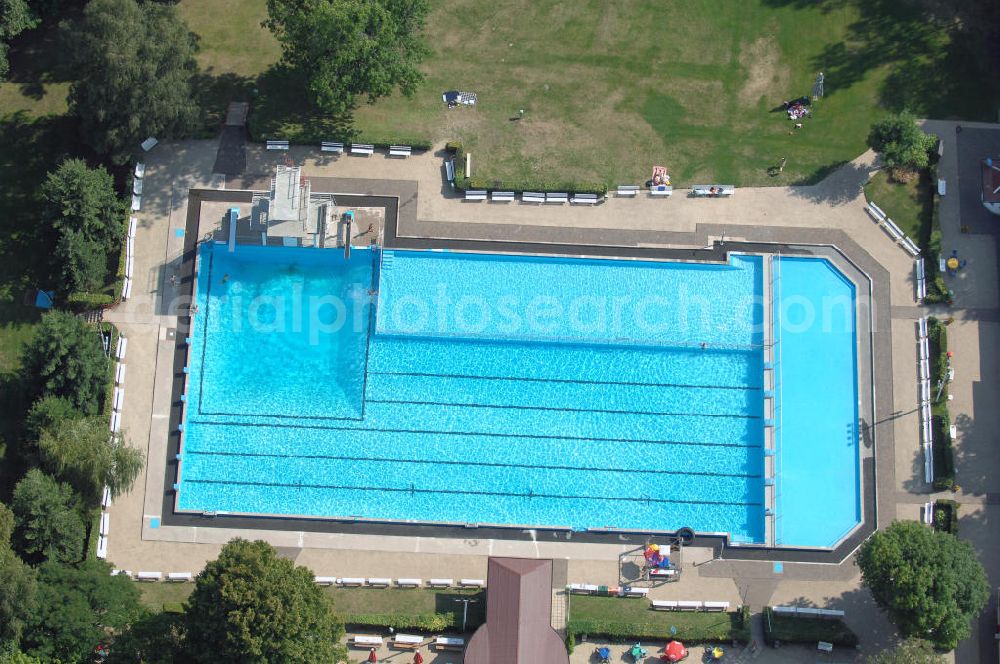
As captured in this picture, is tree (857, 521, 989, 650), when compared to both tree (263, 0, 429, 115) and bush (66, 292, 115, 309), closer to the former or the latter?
tree (263, 0, 429, 115)

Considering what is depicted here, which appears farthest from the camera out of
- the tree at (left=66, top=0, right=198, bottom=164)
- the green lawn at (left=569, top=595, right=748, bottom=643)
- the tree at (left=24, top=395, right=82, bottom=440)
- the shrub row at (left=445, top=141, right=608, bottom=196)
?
the shrub row at (left=445, top=141, right=608, bottom=196)

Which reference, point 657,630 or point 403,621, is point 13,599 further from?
point 657,630

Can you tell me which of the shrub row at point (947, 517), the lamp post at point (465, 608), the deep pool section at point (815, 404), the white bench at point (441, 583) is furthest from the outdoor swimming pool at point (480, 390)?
the shrub row at point (947, 517)

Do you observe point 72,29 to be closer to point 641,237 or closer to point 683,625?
point 641,237

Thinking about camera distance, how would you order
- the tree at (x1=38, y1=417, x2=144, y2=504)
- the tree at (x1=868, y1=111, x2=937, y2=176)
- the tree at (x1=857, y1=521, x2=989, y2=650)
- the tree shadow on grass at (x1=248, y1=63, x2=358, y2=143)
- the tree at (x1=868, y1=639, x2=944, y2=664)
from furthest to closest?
1. the tree shadow on grass at (x1=248, y1=63, x2=358, y2=143)
2. the tree at (x1=868, y1=111, x2=937, y2=176)
3. the tree at (x1=38, y1=417, x2=144, y2=504)
4. the tree at (x1=857, y1=521, x2=989, y2=650)
5. the tree at (x1=868, y1=639, x2=944, y2=664)

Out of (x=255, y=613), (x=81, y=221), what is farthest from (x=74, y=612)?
(x=81, y=221)

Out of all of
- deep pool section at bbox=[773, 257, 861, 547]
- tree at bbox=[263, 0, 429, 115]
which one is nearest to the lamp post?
deep pool section at bbox=[773, 257, 861, 547]

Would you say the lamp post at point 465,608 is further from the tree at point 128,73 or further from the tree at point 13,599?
the tree at point 128,73
